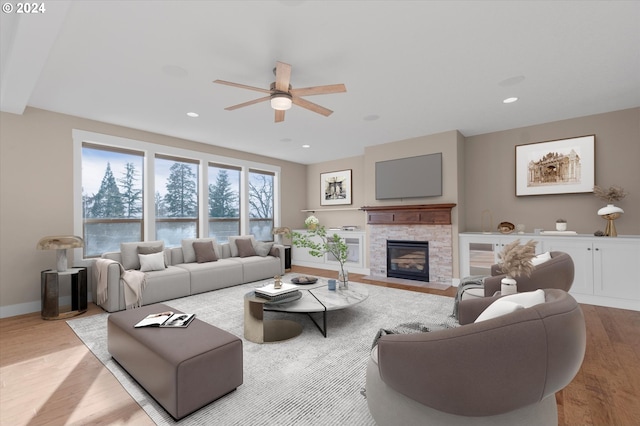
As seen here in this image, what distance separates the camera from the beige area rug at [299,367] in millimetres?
1781

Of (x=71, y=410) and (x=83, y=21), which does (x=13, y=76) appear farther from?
(x=71, y=410)

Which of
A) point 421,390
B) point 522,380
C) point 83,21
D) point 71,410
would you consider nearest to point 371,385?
point 421,390

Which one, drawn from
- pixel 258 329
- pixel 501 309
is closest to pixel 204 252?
pixel 258 329

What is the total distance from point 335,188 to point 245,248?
2.94 metres

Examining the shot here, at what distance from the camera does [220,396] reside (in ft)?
6.32

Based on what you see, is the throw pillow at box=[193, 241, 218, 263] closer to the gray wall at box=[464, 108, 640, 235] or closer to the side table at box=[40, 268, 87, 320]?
the side table at box=[40, 268, 87, 320]

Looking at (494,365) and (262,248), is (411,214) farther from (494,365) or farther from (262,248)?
(494,365)

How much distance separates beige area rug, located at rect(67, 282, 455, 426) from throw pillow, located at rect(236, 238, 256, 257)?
1691 millimetres

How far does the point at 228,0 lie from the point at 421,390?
2.66 m

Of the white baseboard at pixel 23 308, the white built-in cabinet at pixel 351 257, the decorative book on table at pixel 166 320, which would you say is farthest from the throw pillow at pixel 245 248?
the decorative book on table at pixel 166 320

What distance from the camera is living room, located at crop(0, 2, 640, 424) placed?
3.79 m

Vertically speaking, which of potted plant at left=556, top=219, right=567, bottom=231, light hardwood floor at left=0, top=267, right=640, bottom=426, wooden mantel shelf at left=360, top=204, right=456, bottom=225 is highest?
wooden mantel shelf at left=360, top=204, right=456, bottom=225

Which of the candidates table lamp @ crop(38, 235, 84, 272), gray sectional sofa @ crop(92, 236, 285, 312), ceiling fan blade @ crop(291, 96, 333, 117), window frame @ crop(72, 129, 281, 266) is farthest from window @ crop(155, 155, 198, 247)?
ceiling fan blade @ crop(291, 96, 333, 117)

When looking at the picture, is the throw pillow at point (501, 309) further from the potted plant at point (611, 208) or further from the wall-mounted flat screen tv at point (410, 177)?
the wall-mounted flat screen tv at point (410, 177)
